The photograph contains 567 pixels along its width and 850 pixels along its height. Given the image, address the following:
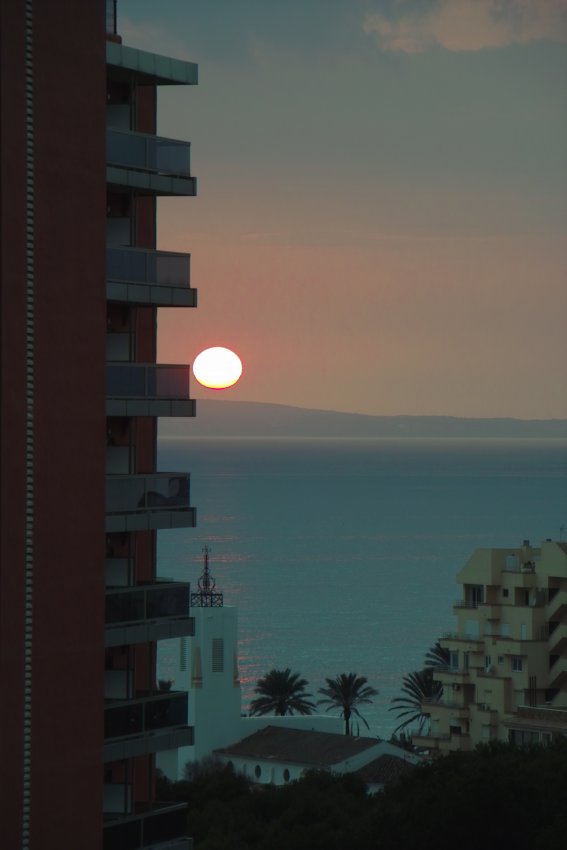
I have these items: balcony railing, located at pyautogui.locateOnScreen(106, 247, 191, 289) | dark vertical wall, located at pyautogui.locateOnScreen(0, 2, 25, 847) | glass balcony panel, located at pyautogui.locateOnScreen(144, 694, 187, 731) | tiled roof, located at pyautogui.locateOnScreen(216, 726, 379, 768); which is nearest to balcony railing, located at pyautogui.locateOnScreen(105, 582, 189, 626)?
glass balcony panel, located at pyautogui.locateOnScreen(144, 694, 187, 731)

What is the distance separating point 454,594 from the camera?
638 ft

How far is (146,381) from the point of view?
27.8 metres

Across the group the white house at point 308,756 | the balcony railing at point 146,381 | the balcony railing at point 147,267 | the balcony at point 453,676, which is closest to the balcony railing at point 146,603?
the balcony railing at point 146,381

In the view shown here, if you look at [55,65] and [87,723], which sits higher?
[55,65]

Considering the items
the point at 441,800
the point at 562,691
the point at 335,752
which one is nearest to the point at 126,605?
the point at 441,800

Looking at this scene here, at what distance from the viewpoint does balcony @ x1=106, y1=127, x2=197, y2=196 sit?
2764cm

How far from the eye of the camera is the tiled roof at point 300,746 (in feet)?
246

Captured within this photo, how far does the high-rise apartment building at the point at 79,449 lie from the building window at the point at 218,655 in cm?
5937

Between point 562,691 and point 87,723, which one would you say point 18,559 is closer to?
point 87,723

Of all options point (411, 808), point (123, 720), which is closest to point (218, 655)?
point (411, 808)

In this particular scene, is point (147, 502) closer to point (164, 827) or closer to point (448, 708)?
point (164, 827)

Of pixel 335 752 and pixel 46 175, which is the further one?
pixel 335 752

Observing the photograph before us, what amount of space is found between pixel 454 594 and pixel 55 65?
171 m

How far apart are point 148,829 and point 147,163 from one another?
923cm
